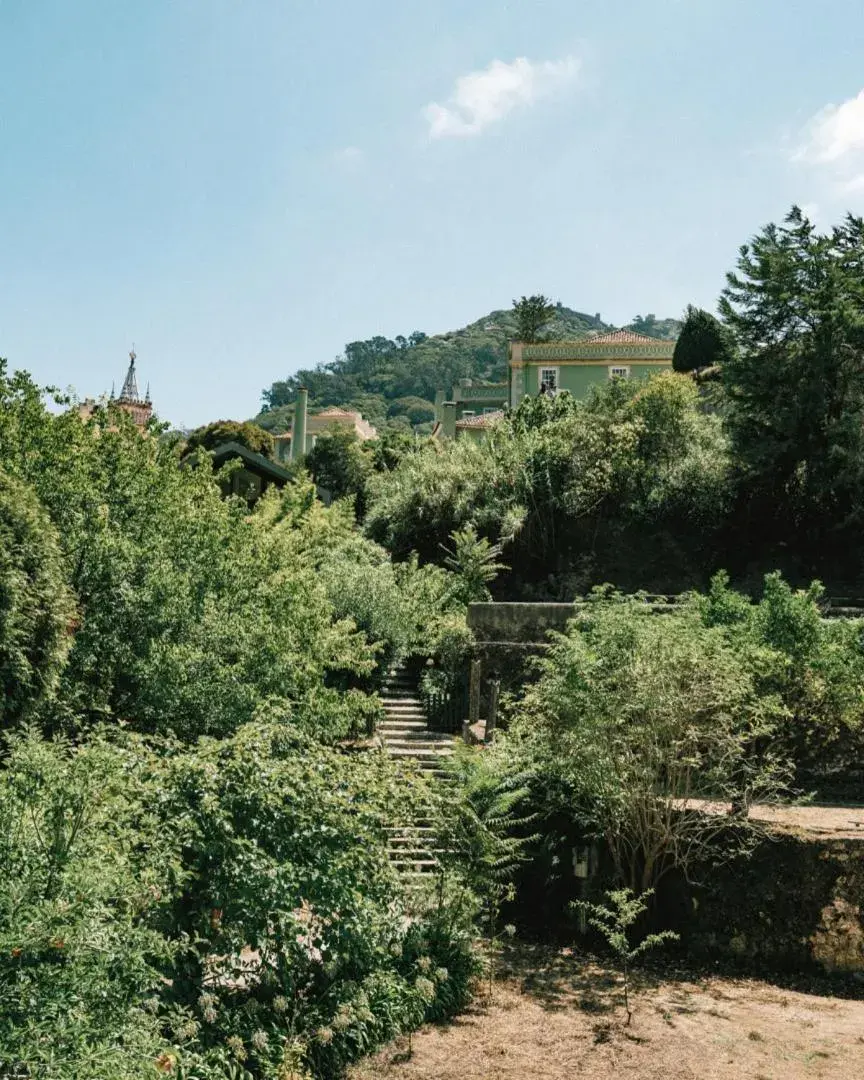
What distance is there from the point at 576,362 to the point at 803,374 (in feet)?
65.7

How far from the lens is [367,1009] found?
909 centimetres

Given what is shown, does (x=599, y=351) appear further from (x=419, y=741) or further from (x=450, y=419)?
(x=419, y=741)

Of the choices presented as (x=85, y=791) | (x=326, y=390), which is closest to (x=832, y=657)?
(x=85, y=791)

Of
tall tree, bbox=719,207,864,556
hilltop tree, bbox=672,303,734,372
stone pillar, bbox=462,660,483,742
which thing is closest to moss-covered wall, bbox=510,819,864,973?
stone pillar, bbox=462,660,483,742

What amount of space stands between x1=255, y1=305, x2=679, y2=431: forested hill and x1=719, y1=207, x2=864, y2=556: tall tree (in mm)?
65940

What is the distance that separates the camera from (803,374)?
24.1 m

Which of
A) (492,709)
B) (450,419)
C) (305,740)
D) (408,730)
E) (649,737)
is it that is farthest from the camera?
(450,419)

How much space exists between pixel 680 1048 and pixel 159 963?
192 inches

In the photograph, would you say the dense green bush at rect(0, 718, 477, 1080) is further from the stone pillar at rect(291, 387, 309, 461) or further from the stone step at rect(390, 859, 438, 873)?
the stone pillar at rect(291, 387, 309, 461)

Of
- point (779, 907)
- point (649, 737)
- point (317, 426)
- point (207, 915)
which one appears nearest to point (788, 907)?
point (779, 907)

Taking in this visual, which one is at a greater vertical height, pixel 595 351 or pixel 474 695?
pixel 595 351

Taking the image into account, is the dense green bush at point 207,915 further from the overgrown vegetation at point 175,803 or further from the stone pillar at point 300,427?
the stone pillar at point 300,427

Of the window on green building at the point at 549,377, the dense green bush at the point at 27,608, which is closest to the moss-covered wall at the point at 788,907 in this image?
the dense green bush at the point at 27,608

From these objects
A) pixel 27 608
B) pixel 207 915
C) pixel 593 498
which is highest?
pixel 593 498
